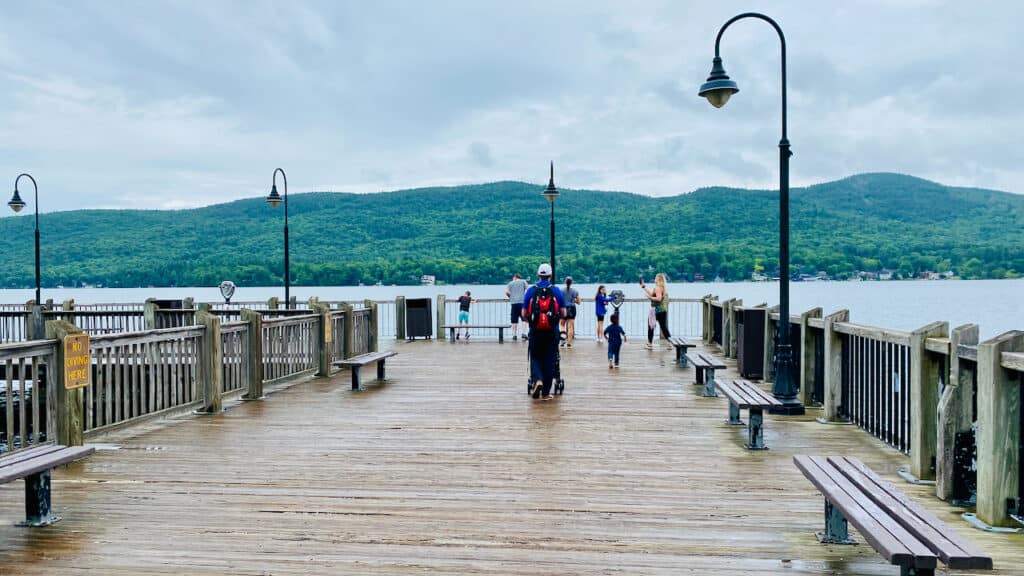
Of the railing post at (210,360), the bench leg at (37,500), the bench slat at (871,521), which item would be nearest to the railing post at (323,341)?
the railing post at (210,360)

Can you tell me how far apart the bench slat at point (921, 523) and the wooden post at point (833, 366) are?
154 inches

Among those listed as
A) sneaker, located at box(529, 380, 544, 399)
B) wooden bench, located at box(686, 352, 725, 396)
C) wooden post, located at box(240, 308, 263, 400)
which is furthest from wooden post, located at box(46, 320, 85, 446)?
wooden bench, located at box(686, 352, 725, 396)

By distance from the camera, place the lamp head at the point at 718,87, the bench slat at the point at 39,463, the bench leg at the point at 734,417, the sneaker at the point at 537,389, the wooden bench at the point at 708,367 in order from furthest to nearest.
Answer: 1. the wooden bench at the point at 708,367
2. the sneaker at the point at 537,389
3. the lamp head at the point at 718,87
4. the bench leg at the point at 734,417
5. the bench slat at the point at 39,463

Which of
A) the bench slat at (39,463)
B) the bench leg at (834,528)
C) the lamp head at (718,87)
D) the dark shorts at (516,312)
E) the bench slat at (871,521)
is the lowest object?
the bench leg at (834,528)

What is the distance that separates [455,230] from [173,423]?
68.4 m

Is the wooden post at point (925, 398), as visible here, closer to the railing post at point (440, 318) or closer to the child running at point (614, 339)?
the child running at point (614, 339)

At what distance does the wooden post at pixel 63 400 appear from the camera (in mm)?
6633

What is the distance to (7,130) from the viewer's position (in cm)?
18975

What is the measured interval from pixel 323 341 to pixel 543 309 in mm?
4993

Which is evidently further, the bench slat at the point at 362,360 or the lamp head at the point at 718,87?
the bench slat at the point at 362,360

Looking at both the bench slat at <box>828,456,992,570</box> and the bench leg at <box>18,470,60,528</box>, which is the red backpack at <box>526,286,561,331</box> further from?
the bench leg at <box>18,470,60,528</box>

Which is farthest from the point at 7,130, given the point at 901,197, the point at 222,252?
the point at 901,197

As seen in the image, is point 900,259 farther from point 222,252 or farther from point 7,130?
point 7,130

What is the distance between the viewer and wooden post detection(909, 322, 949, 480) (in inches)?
223
